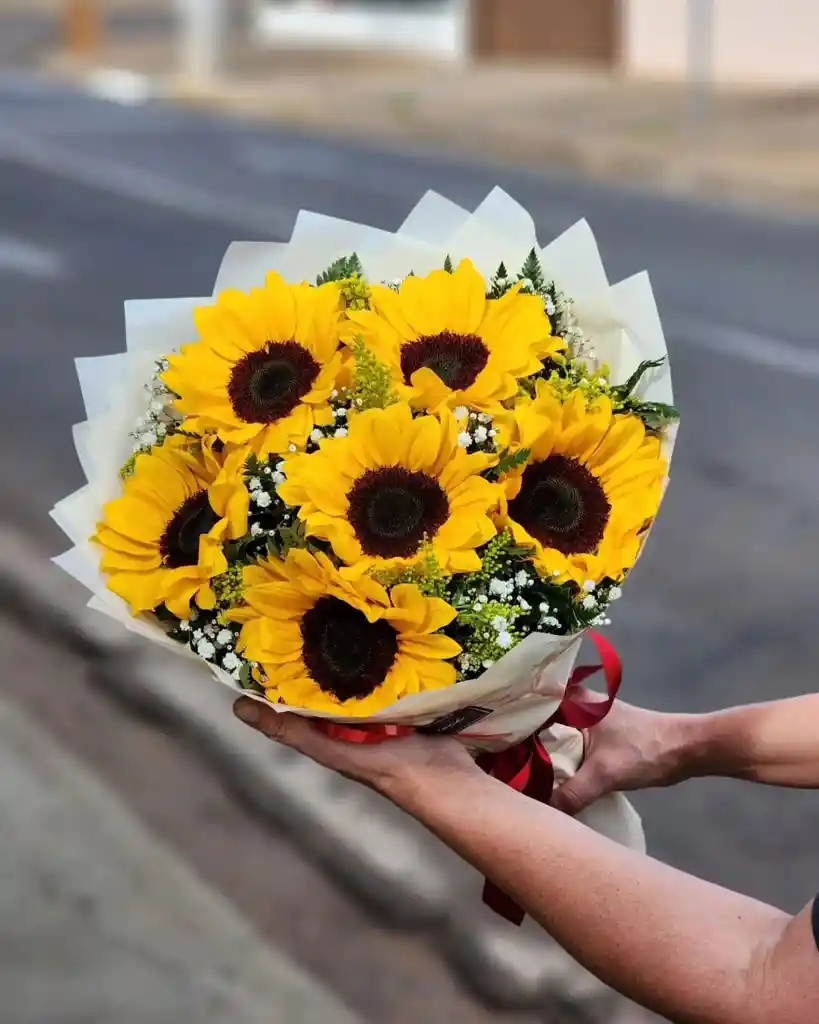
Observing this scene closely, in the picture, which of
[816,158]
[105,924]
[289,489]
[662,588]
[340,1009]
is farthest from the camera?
[816,158]

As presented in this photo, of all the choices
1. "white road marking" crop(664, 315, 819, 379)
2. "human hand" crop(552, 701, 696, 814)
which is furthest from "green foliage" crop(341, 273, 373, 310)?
"white road marking" crop(664, 315, 819, 379)

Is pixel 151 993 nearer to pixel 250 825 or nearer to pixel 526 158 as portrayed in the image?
pixel 250 825

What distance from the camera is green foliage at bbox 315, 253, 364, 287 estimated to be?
72.9 inches

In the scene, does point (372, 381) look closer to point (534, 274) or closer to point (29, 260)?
point (534, 274)

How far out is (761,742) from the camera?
6.66ft

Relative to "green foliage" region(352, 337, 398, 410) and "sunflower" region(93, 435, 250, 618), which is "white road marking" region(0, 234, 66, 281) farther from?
"green foliage" region(352, 337, 398, 410)

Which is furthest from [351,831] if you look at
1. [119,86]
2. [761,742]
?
[119,86]

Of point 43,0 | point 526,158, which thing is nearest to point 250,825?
point 526,158

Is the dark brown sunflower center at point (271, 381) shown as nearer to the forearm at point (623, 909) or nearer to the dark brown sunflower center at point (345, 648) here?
the dark brown sunflower center at point (345, 648)

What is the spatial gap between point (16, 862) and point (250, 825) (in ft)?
1.82

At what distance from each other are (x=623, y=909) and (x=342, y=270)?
85 centimetres

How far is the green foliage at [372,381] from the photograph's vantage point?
65.9 inches

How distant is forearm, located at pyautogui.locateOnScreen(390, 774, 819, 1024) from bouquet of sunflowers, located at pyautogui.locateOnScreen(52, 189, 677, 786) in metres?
0.12

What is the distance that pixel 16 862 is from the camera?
135 inches
